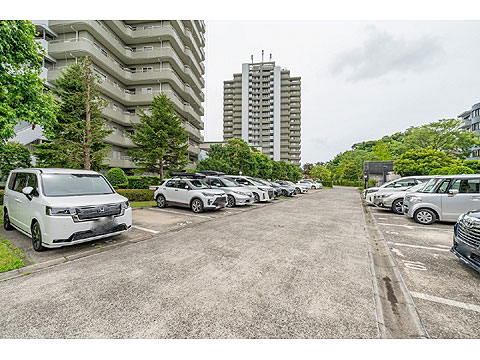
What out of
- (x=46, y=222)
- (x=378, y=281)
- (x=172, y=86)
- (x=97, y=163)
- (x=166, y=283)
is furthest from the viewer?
(x=172, y=86)

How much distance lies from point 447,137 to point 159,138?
42.5 m

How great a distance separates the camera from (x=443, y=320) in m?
2.29

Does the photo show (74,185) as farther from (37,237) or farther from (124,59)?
(124,59)

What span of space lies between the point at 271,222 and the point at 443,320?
17.8 ft

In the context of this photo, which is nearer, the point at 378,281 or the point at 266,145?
the point at 378,281

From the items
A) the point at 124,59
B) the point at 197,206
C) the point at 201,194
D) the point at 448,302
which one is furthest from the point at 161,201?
the point at 124,59

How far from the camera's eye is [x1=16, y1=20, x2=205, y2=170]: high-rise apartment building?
65.8 feet

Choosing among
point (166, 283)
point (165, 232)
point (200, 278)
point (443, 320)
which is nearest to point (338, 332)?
point (443, 320)

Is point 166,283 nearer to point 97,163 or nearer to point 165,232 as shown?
point 165,232

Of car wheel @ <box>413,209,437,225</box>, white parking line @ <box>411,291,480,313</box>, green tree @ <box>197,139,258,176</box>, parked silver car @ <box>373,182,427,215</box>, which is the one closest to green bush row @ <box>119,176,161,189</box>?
green tree @ <box>197,139,258,176</box>

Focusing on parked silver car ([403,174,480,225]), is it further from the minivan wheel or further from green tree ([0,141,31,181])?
green tree ([0,141,31,181])

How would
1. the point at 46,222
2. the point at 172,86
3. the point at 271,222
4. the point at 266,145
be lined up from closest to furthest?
the point at 46,222, the point at 271,222, the point at 172,86, the point at 266,145

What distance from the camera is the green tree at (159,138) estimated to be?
52.2 feet

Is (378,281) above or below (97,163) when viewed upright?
below
